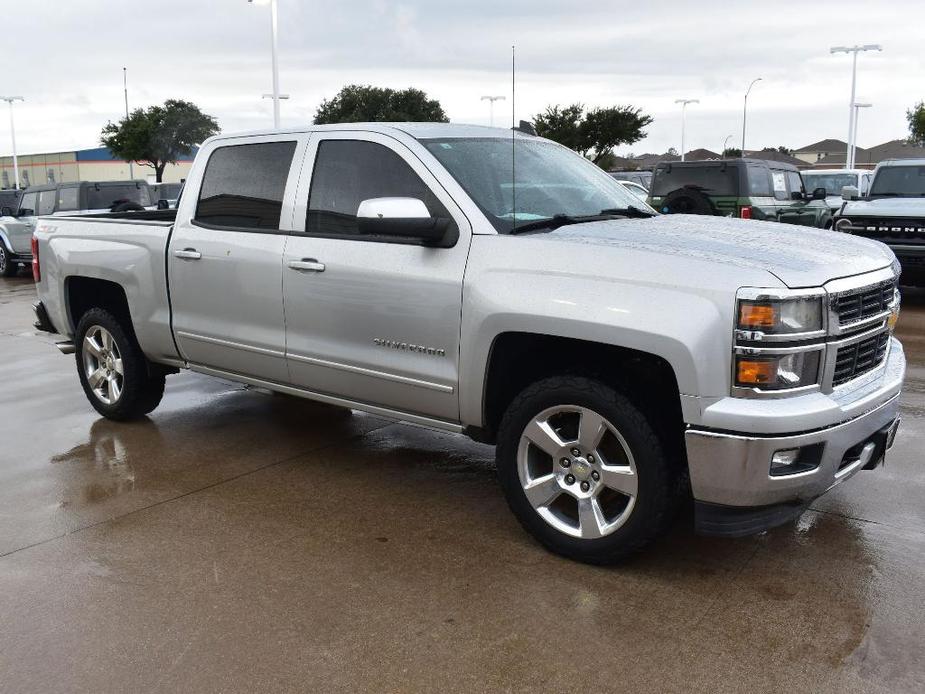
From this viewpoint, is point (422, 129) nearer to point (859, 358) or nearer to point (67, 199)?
point (859, 358)

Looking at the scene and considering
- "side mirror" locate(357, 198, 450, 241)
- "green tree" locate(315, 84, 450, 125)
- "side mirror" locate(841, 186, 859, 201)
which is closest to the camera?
"side mirror" locate(357, 198, 450, 241)

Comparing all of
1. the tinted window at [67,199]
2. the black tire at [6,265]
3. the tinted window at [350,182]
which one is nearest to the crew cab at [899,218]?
the tinted window at [350,182]

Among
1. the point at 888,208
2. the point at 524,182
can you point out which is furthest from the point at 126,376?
the point at 888,208

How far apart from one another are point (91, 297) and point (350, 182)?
2805 mm

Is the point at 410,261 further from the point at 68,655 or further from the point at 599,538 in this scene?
the point at 68,655

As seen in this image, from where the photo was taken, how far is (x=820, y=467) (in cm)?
355

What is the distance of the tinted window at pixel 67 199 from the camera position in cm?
1684

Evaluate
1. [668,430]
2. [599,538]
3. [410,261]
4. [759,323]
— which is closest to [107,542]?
[410,261]

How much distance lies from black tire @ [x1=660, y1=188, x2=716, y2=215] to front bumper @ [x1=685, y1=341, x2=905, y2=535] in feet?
33.1

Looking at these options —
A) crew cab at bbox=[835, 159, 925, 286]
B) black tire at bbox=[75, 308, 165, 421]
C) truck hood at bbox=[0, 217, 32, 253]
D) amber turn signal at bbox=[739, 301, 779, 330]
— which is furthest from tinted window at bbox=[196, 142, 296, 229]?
truck hood at bbox=[0, 217, 32, 253]

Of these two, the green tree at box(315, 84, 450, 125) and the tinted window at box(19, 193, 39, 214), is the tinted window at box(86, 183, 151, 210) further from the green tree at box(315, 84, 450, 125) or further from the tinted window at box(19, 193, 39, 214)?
the green tree at box(315, 84, 450, 125)

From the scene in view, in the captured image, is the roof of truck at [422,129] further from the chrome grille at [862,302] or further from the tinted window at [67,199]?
the tinted window at [67,199]

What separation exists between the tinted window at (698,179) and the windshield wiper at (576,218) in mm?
9191

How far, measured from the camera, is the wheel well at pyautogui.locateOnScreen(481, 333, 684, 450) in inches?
150
